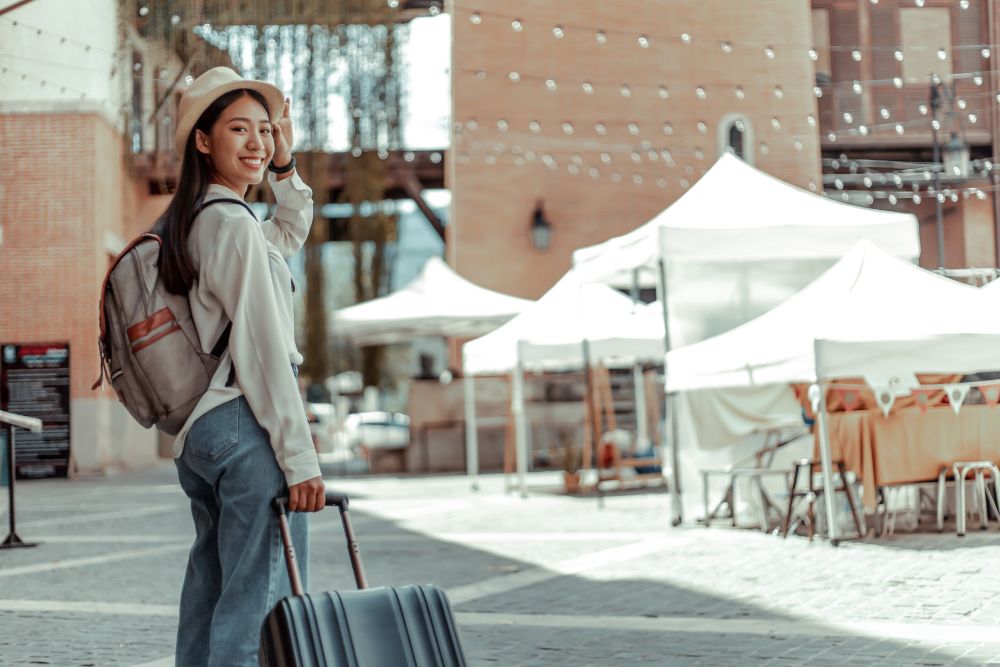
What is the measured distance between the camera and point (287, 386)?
297 cm

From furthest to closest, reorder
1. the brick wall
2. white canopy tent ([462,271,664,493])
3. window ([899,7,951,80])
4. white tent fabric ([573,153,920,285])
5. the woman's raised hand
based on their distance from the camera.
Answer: the brick wall
white canopy tent ([462,271,664,493])
window ([899,7,951,80])
white tent fabric ([573,153,920,285])
the woman's raised hand

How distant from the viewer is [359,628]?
110 inches

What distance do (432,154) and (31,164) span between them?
277 inches

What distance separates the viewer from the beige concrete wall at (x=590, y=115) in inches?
640

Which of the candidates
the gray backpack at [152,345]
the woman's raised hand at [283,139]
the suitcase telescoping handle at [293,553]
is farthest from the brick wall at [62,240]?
the suitcase telescoping handle at [293,553]

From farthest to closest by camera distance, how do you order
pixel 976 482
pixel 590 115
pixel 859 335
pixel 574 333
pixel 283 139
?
1. pixel 590 115
2. pixel 574 333
3. pixel 976 482
4. pixel 859 335
5. pixel 283 139

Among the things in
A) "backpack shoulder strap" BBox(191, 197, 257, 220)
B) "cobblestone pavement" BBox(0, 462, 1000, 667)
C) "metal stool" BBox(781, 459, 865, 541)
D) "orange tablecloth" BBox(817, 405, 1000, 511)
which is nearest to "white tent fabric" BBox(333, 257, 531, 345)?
"cobblestone pavement" BBox(0, 462, 1000, 667)

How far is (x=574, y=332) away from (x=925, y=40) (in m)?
4.17

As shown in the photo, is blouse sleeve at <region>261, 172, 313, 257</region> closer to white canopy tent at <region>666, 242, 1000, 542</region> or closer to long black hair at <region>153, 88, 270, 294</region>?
long black hair at <region>153, 88, 270, 294</region>

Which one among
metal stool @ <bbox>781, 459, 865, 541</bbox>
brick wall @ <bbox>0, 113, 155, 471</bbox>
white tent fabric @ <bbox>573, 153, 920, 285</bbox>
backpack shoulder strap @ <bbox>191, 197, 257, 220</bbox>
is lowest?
metal stool @ <bbox>781, 459, 865, 541</bbox>

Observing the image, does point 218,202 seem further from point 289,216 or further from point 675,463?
point 675,463

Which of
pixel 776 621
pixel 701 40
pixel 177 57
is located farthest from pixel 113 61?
pixel 776 621

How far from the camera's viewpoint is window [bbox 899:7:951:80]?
12.8 m

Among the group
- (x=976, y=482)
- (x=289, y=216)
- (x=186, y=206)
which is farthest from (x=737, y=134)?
(x=186, y=206)
